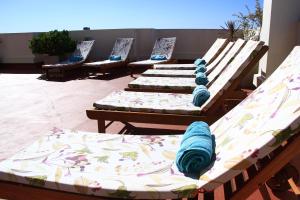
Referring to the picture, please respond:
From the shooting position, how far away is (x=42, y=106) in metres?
4.98

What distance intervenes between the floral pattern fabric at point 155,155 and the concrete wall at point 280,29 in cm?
325

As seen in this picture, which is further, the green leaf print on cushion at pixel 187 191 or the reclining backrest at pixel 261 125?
the green leaf print on cushion at pixel 187 191

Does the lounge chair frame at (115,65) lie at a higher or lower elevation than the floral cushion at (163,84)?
lower

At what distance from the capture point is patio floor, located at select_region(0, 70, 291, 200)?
11.7 ft

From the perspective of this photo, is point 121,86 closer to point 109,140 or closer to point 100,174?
point 109,140

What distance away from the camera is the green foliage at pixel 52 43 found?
8.99m

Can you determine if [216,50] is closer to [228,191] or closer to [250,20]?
[250,20]

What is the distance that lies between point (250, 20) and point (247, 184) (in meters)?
7.74

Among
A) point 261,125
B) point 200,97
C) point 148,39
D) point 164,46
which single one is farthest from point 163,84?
point 148,39

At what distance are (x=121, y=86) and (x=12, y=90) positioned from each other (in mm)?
2299

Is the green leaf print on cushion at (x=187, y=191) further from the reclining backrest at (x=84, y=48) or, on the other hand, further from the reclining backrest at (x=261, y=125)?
the reclining backrest at (x=84, y=48)

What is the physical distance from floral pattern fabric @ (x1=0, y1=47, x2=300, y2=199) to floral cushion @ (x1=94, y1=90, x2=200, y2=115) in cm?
70

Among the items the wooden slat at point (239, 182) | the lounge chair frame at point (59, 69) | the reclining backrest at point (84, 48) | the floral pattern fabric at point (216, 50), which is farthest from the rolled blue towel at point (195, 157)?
the reclining backrest at point (84, 48)

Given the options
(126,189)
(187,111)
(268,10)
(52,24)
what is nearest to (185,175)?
(126,189)
